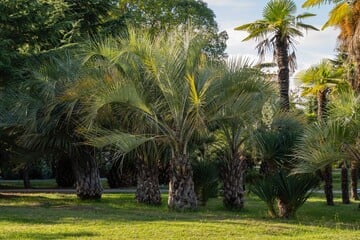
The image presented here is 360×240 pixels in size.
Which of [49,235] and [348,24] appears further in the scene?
[348,24]

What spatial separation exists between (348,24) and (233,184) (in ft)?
20.0

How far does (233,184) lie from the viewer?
688 inches

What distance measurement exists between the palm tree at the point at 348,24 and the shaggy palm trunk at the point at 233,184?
4332mm

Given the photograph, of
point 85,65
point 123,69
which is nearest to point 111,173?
point 85,65

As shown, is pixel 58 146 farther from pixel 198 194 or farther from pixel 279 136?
pixel 279 136

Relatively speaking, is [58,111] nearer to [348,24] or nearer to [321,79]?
[348,24]

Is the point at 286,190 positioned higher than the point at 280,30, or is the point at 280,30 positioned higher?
the point at 280,30

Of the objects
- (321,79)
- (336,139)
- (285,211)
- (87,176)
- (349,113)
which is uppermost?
(321,79)

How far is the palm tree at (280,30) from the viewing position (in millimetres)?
21984

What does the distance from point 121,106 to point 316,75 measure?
957 centimetres

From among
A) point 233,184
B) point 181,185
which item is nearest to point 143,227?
point 181,185

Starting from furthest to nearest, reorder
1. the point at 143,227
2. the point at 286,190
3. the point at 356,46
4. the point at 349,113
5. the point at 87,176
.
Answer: the point at 87,176
the point at 356,46
the point at 286,190
the point at 349,113
the point at 143,227

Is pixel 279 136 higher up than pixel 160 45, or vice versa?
pixel 160 45

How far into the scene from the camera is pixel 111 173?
3250cm
